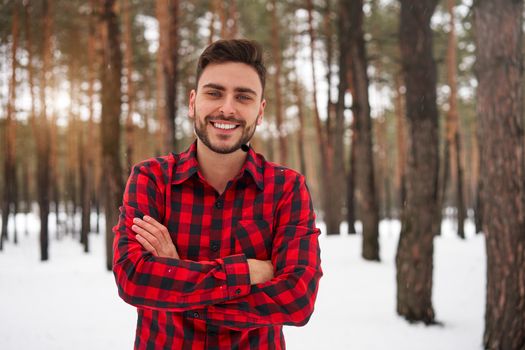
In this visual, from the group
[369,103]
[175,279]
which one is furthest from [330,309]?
[369,103]

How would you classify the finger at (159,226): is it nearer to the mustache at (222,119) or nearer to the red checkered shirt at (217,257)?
the red checkered shirt at (217,257)

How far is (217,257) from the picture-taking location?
202 cm

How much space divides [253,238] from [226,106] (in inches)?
26.8

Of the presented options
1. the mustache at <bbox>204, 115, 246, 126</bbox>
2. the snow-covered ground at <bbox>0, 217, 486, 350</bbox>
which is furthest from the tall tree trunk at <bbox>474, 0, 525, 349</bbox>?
the mustache at <bbox>204, 115, 246, 126</bbox>

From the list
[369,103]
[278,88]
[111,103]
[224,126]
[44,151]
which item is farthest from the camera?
[278,88]

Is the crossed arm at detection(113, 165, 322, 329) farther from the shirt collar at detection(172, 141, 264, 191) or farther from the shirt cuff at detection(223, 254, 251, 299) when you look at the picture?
Result: the shirt collar at detection(172, 141, 264, 191)

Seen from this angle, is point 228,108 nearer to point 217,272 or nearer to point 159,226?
point 159,226

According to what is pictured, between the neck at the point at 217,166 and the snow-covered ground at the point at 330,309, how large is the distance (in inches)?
140

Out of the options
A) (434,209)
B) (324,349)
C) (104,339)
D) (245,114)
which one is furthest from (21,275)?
(245,114)

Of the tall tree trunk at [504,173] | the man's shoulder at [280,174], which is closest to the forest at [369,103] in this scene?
the tall tree trunk at [504,173]

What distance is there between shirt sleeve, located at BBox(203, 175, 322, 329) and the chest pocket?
6cm

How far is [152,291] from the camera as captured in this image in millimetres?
1880

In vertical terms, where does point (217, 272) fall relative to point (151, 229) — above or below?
below

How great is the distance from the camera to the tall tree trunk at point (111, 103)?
9.52 m
